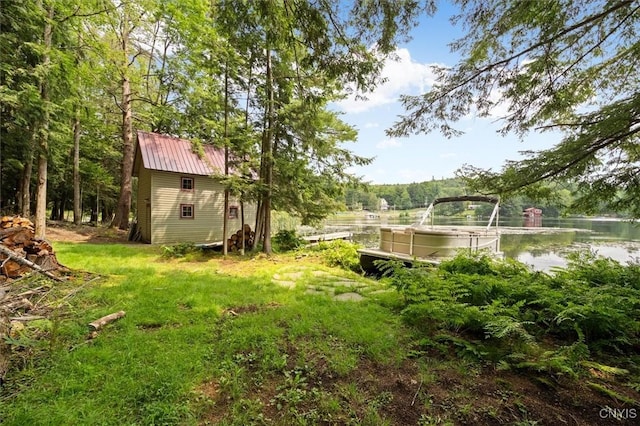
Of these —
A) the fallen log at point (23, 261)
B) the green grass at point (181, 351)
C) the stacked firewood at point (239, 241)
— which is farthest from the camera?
the stacked firewood at point (239, 241)

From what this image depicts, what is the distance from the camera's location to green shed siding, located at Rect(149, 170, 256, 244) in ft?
37.8

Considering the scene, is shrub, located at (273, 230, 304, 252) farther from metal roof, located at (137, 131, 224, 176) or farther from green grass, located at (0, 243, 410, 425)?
green grass, located at (0, 243, 410, 425)

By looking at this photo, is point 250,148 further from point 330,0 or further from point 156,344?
point 156,344

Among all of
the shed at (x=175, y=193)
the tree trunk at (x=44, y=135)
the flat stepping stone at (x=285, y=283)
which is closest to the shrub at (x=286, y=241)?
the shed at (x=175, y=193)

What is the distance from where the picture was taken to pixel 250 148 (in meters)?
8.83

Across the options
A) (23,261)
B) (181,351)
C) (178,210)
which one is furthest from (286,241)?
(181,351)

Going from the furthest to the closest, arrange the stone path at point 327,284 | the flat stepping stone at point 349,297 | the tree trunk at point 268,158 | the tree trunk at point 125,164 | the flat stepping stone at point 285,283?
the tree trunk at point 125,164
the tree trunk at point 268,158
the flat stepping stone at point 285,283
the stone path at point 327,284
the flat stepping stone at point 349,297

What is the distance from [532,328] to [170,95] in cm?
1750

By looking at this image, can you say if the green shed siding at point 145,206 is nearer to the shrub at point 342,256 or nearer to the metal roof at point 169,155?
the metal roof at point 169,155

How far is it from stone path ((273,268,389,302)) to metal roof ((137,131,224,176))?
6122mm

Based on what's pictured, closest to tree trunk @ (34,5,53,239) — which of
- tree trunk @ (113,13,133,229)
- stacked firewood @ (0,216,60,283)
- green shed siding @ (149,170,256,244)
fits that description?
stacked firewood @ (0,216,60,283)

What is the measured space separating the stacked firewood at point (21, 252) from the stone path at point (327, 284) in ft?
13.6

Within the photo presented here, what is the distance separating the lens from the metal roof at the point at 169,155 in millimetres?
11242

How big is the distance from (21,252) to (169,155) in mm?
7835
